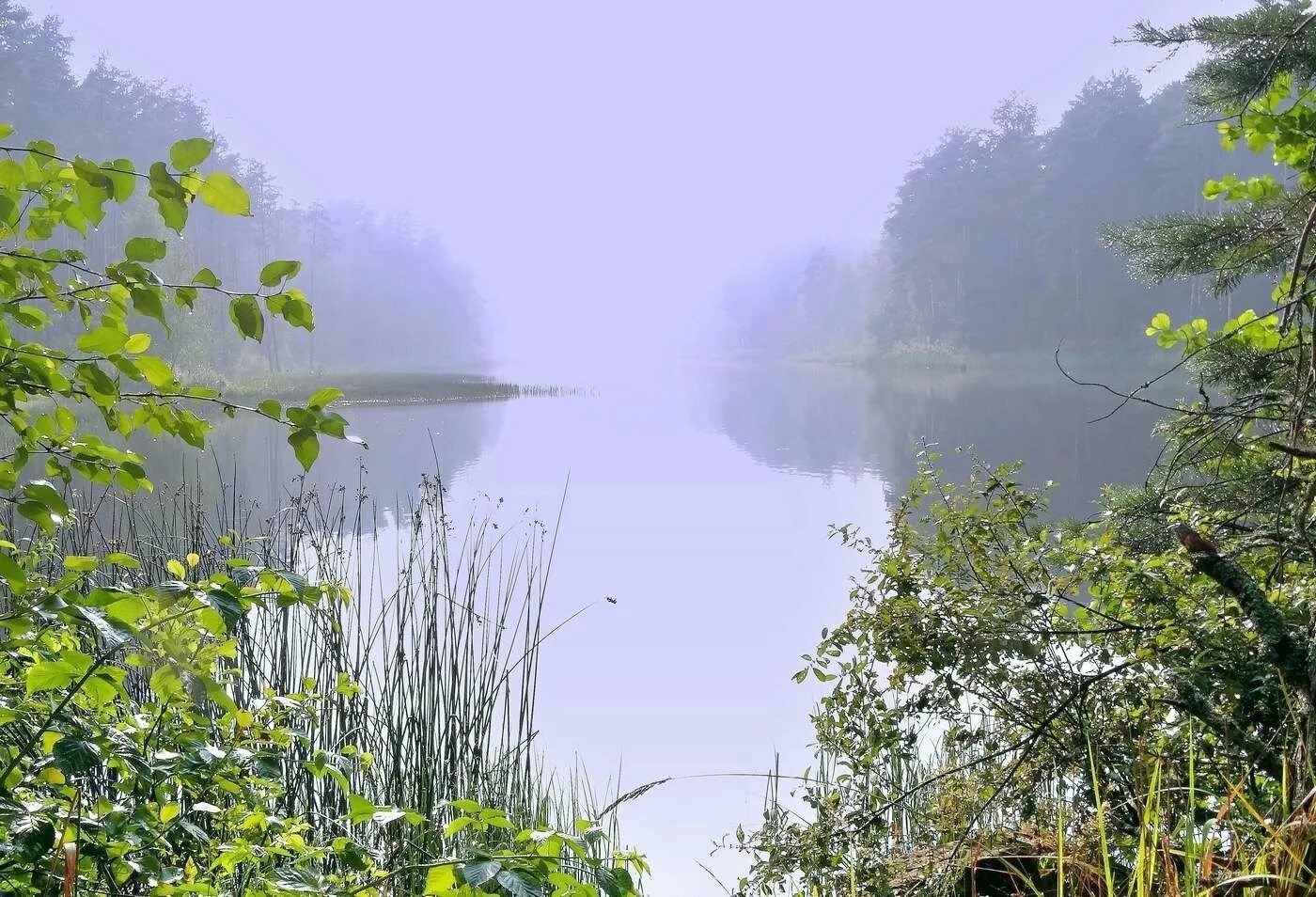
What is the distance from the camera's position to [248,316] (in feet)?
3.07

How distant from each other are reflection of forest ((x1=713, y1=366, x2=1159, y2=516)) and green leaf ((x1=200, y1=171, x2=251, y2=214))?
6336 mm

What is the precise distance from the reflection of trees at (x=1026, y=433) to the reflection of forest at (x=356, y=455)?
552cm

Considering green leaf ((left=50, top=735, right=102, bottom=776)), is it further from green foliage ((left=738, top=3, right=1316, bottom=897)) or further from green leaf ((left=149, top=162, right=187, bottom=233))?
green foliage ((left=738, top=3, right=1316, bottom=897))

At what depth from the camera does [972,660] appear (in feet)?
6.21

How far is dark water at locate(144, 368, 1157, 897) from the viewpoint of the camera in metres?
4.41

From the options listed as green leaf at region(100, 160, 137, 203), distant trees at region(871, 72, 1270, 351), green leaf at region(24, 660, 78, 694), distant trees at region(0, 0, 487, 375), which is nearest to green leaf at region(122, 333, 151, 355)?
green leaf at region(100, 160, 137, 203)

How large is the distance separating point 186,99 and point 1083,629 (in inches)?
1405

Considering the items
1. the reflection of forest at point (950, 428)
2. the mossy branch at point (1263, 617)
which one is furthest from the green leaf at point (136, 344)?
the reflection of forest at point (950, 428)

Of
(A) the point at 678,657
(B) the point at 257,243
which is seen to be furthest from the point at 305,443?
(B) the point at 257,243

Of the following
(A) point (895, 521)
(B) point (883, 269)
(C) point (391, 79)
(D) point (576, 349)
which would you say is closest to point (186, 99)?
(B) point (883, 269)

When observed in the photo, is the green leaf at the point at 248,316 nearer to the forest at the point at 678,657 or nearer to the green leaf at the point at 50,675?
the forest at the point at 678,657

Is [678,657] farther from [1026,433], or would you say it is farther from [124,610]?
[1026,433]

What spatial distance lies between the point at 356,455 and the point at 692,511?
585 centimetres

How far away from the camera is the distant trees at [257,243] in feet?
80.0
